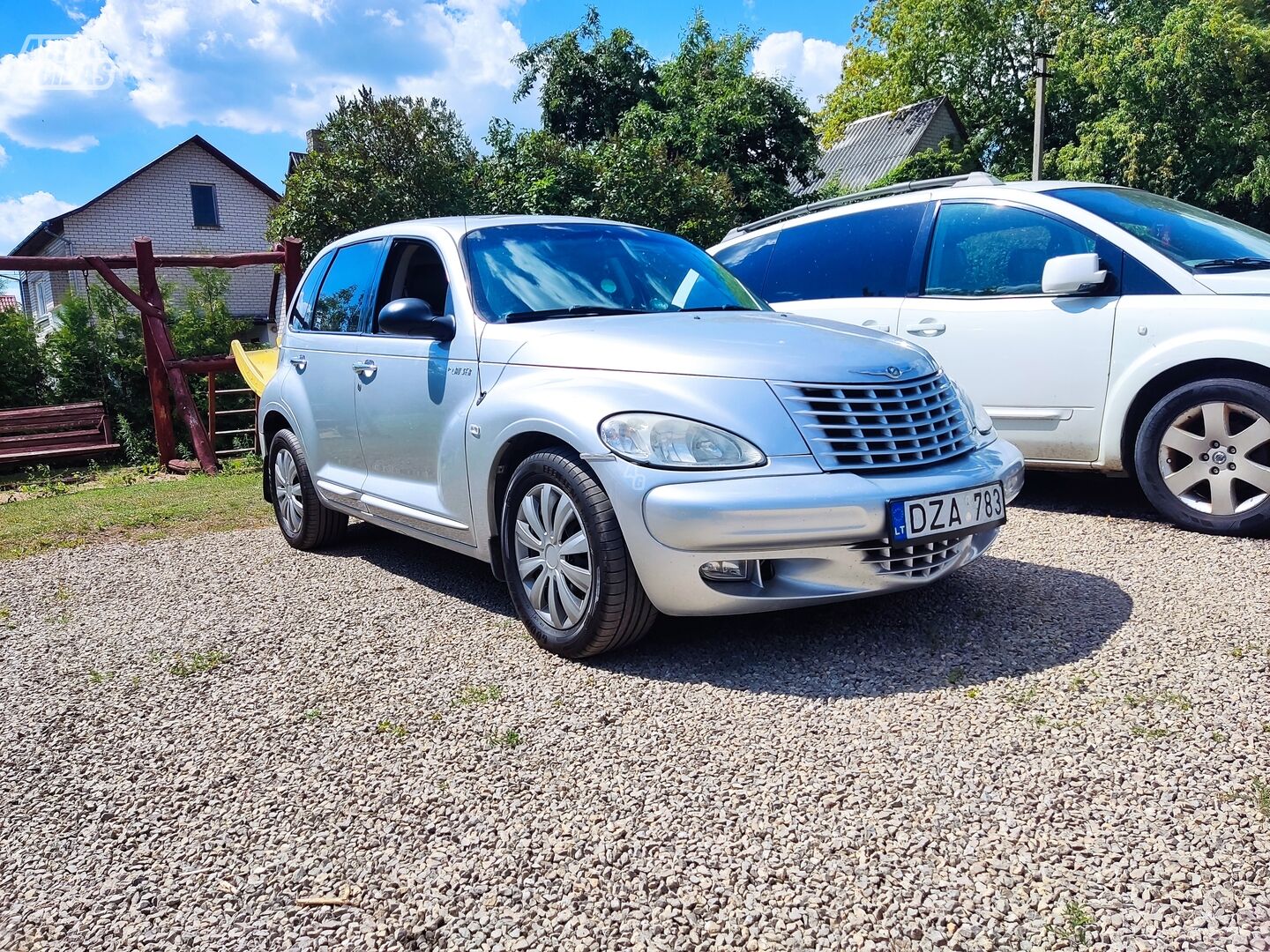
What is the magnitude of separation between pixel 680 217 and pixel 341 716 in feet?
53.4

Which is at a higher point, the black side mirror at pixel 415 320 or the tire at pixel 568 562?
the black side mirror at pixel 415 320

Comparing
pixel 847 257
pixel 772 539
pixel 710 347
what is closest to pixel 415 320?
pixel 710 347

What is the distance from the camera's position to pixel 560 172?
730 inches

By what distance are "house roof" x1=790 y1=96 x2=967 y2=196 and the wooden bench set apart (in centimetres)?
2489

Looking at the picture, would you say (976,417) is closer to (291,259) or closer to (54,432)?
(291,259)

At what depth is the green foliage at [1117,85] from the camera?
28.0 metres

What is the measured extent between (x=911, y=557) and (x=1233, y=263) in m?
3.12

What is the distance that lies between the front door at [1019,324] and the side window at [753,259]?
120 cm

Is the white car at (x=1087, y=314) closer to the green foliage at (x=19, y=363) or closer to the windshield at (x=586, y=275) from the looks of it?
the windshield at (x=586, y=275)

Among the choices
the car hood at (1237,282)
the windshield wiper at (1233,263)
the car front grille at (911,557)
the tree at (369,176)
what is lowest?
the car front grille at (911,557)

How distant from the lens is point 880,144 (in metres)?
36.7

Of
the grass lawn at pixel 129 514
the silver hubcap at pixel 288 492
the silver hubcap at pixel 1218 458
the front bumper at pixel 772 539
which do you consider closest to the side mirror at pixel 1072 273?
the silver hubcap at pixel 1218 458

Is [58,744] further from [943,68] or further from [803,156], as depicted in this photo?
[943,68]

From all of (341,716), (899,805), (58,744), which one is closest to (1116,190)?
(899,805)
